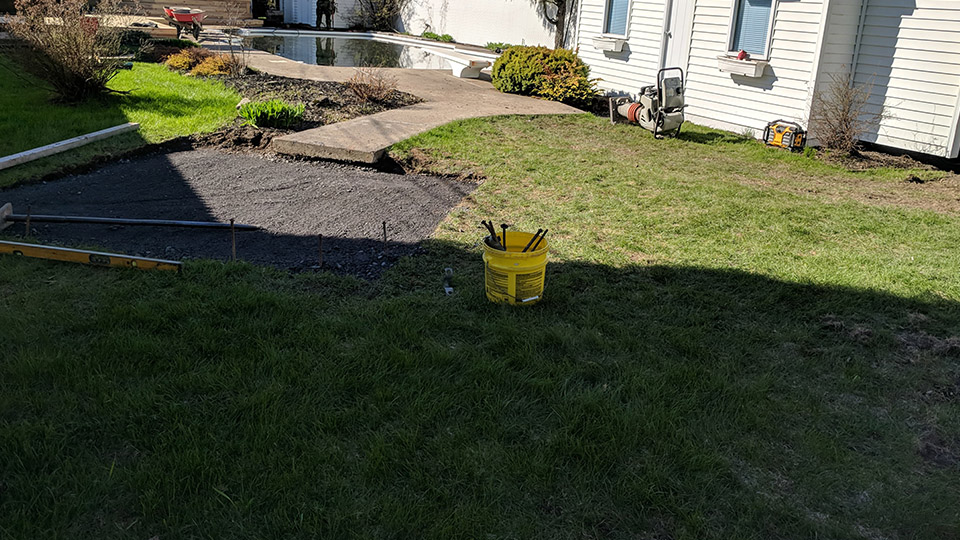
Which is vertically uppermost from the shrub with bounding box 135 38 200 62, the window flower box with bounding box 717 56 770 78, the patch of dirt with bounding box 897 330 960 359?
the window flower box with bounding box 717 56 770 78

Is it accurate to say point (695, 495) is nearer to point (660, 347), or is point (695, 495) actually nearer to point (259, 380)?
point (660, 347)

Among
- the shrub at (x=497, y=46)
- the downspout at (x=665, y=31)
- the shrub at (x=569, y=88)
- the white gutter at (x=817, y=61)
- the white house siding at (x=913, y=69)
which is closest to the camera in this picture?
the white house siding at (x=913, y=69)

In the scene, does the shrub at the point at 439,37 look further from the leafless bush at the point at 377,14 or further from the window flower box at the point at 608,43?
the window flower box at the point at 608,43

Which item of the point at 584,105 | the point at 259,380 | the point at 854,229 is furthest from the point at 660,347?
the point at 584,105

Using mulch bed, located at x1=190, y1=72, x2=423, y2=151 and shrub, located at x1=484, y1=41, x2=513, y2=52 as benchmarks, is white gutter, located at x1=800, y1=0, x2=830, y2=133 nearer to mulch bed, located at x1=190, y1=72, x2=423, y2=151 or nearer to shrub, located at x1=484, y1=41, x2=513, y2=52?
mulch bed, located at x1=190, y1=72, x2=423, y2=151

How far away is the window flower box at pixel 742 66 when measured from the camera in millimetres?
9938

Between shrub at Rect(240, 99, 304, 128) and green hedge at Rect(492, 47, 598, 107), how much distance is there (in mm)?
5031

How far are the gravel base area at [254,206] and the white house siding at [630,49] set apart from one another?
623 centimetres

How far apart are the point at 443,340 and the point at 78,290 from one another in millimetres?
2277

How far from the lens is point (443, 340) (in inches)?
157

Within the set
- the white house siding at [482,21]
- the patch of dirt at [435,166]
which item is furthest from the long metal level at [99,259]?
the white house siding at [482,21]

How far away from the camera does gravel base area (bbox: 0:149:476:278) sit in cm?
537

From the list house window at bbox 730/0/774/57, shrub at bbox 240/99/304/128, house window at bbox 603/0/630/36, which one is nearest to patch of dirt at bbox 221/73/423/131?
shrub at bbox 240/99/304/128

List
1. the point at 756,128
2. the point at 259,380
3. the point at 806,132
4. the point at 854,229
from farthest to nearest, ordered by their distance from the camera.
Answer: the point at 756,128 < the point at 806,132 < the point at 854,229 < the point at 259,380
